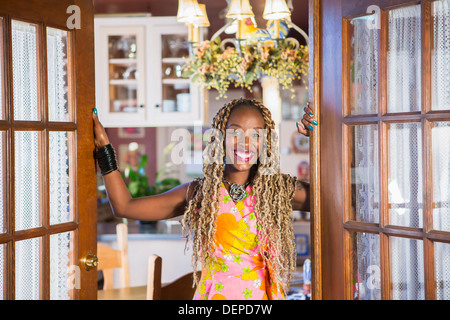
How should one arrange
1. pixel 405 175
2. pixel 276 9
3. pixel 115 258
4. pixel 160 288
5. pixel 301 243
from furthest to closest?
1. pixel 301 243
2. pixel 115 258
3. pixel 276 9
4. pixel 160 288
5. pixel 405 175

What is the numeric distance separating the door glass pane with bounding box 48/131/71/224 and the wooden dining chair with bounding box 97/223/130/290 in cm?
127

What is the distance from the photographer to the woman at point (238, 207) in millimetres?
1777

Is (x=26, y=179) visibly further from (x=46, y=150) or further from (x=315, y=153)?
(x=315, y=153)

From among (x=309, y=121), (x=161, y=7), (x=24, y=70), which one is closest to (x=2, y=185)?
(x=24, y=70)

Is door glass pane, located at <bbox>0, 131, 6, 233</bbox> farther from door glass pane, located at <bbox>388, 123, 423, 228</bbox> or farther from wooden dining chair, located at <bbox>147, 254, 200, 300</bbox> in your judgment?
door glass pane, located at <bbox>388, 123, 423, 228</bbox>

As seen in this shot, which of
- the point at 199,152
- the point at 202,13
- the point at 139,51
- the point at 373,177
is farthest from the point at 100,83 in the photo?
the point at 373,177

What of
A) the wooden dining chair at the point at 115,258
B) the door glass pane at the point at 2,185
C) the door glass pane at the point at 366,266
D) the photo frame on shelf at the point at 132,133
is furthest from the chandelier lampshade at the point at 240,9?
the photo frame on shelf at the point at 132,133

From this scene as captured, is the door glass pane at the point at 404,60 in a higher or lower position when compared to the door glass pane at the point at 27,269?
higher

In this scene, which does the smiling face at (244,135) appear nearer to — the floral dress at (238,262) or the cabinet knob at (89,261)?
the floral dress at (238,262)

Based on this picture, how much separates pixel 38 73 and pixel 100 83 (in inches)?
102

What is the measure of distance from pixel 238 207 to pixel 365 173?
0.43 meters

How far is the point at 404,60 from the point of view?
1.70 m

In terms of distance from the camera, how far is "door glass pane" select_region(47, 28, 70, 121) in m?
1.75

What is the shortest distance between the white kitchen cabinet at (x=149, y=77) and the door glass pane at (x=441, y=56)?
269cm
